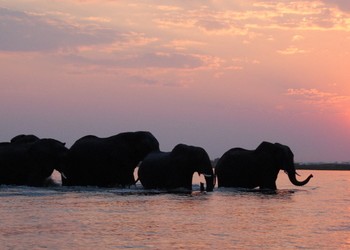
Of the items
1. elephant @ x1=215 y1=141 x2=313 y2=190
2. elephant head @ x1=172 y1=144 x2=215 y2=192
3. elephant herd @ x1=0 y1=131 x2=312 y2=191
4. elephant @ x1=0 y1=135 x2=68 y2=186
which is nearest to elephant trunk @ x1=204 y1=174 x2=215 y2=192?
elephant head @ x1=172 y1=144 x2=215 y2=192

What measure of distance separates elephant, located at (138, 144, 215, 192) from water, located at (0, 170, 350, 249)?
3193mm

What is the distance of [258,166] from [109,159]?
717 centimetres

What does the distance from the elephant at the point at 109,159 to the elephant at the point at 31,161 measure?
138 cm

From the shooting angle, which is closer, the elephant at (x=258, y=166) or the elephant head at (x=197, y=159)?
the elephant head at (x=197, y=159)

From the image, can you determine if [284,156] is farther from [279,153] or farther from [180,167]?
[180,167]

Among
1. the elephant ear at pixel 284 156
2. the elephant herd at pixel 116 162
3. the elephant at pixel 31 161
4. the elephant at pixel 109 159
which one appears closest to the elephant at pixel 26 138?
the elephant herd at pixel 116 162

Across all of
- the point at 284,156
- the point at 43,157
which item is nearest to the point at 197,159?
the point at 284,156

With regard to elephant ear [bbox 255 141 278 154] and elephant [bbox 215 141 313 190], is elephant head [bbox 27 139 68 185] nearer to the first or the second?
elephant [bbox 215 141 313 190]

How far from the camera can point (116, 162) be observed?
36125 millimetres

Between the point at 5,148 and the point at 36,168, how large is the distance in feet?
8.05

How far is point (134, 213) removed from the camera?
21344 millimetres

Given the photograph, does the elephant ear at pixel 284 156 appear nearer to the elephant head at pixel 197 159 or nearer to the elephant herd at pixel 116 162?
the elephant herd at pixel 116 162

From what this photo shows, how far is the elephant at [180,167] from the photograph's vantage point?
105ft

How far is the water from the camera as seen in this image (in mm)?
15273
